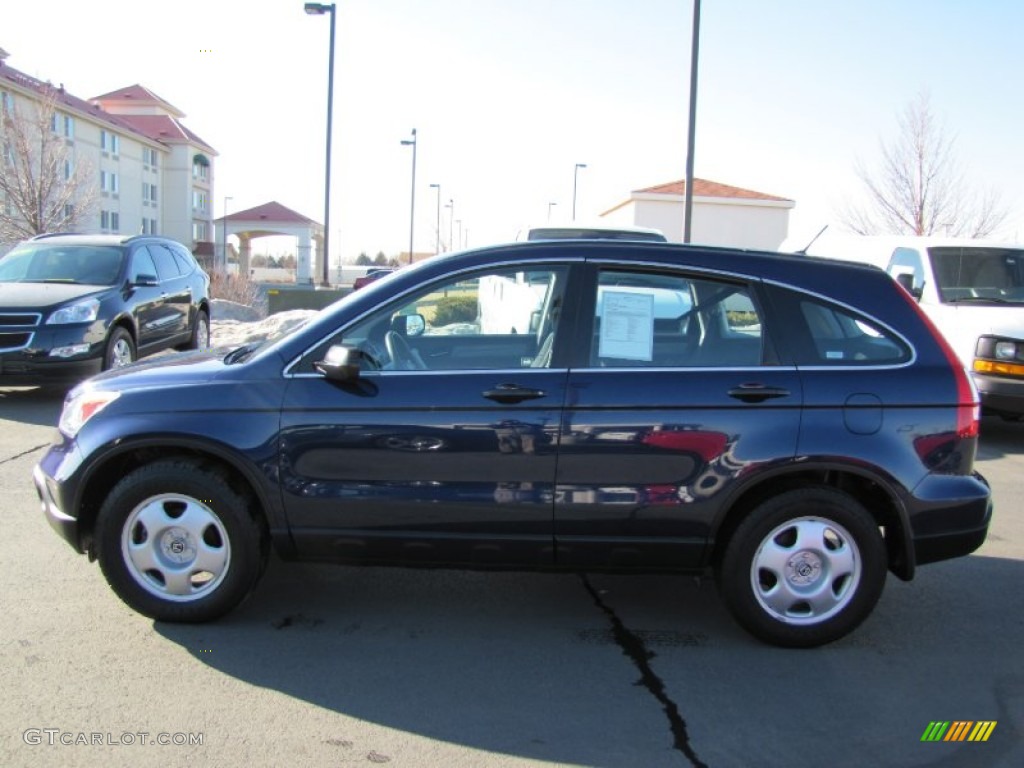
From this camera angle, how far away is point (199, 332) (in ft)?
41.9

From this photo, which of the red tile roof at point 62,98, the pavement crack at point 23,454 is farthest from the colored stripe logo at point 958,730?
the red tile roof at point 62,98

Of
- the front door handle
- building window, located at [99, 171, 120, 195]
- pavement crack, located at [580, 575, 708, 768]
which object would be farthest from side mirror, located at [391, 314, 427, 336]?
building window, located at [99, 171, 120, 195]

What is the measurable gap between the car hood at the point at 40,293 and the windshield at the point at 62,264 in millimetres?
210

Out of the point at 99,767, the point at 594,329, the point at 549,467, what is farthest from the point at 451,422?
the point at 99,767

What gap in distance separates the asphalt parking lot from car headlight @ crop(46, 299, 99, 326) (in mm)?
4925

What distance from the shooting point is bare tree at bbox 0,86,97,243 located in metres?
31.4

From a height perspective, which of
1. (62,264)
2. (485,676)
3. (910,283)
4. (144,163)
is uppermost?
(144,163)

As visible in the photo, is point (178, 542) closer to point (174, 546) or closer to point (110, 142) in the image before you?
point (174, 546)

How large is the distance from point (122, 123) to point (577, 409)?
68324mm

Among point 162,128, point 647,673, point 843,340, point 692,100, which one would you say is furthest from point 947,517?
point 162,128

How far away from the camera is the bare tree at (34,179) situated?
103ft

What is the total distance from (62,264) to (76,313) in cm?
144

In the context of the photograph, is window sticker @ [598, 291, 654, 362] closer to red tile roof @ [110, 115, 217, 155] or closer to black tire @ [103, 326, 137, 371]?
black tire @ [103, 326, 137, 371]

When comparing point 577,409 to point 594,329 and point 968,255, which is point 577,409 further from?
point 968,255
